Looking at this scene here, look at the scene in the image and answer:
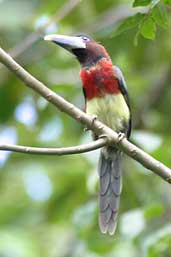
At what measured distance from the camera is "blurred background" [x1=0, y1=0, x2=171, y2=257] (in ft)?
16.8

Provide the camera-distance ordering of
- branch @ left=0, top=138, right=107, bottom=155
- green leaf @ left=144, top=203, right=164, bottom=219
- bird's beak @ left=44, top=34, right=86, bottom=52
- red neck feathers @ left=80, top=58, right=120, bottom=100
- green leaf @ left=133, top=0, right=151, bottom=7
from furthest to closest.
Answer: red neck feathers @ left=80, top=58, right=120, bottom=100 → green leaf @ left=144, top=203, right=164, bottom=219 → bird's beak @ left=44, top=34, right=86, bottom=52 → branch @ left=0, top=138, right=107, bottom=155 → green leaf @ left=133, top=0, right=151, bottom=7

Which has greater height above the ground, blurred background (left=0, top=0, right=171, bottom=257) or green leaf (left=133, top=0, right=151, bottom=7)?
blurred background (left=0, top=0, right=171, bottom=257)

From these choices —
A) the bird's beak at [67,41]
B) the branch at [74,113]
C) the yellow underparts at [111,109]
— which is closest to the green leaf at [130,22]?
the branch at [74,113]

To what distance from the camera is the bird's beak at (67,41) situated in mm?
3652

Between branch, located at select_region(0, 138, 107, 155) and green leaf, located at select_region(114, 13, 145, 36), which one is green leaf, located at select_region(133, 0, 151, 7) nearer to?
green leaf, located at select_region(114, 13, 145, 36)

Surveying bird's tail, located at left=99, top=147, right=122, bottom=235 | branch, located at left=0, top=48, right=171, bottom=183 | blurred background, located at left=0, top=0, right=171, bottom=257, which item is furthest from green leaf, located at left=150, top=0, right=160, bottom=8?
blurred background, located at left=0, top=0, right=171, bottom=257

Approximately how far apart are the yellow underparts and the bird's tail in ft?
0.53

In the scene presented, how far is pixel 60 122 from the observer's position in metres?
5.88

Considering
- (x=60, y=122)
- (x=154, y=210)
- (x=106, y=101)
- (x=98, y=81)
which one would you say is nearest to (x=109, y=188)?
(x=154, y=210)

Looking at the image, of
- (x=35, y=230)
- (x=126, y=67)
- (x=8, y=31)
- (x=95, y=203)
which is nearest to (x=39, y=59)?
(x=8, y=31)

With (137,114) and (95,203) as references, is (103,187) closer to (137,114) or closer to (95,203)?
(95,203)

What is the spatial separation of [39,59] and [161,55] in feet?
3.05

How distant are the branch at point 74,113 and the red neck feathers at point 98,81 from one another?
94 cm

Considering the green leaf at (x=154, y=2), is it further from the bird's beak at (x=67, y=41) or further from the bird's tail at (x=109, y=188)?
the bird's tail at (x=109, y=188)
